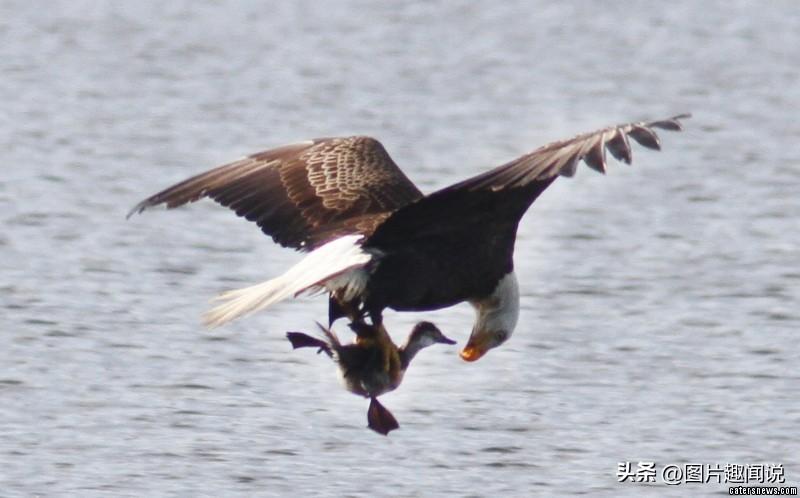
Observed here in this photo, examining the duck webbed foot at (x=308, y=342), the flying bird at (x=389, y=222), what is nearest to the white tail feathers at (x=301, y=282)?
the flying bird at (x=389, y=222)

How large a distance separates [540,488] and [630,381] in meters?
1.53

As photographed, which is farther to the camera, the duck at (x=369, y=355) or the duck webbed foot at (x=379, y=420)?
the duck webbed foot at (x=379, y=420)

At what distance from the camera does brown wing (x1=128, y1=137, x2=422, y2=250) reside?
23.7 ft

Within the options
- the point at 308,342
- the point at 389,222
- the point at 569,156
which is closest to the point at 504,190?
the point at 389,222

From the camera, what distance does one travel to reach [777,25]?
2006cm

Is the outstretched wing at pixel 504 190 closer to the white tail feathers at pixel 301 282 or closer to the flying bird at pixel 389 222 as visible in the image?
the flying bird at pixel 389 222

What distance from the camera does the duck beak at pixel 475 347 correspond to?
700cm

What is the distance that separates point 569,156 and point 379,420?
1.49m

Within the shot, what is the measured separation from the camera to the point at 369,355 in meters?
6.80

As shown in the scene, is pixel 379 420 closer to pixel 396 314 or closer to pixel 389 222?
pixel 389 222

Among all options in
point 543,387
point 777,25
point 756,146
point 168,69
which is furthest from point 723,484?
point 777,25

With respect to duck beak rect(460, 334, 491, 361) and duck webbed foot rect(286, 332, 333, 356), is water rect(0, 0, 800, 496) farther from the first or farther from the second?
duck webbed foot rect(286, 332, 333, 356)

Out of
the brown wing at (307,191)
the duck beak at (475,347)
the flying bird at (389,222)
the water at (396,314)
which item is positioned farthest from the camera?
the water at (396,314)

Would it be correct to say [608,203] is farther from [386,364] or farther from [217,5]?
[217,5]
